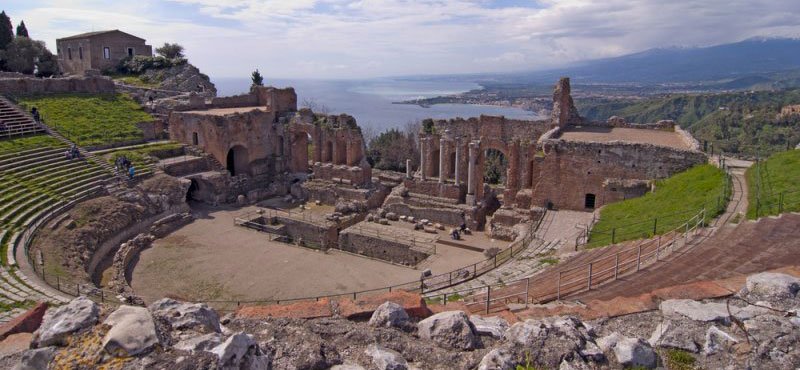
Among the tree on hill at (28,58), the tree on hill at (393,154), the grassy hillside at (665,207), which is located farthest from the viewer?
the tree on hill at (393,154)

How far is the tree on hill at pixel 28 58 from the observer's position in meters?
47.6

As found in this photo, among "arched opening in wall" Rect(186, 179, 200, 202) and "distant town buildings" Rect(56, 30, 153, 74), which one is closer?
"arched opening in wall" Rect(186, 179, 200, 202)

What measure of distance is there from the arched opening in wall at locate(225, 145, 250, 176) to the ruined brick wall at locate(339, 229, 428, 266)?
13.3 m

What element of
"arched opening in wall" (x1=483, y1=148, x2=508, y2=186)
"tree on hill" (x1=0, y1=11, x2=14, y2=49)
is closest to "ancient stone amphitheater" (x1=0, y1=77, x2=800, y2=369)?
"arched opening in wall" (x1=483, y1=148, x2=508, y2=186)

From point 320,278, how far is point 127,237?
414 inches

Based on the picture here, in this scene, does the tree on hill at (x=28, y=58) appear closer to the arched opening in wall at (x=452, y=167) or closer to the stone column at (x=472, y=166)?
the arched opening in wall at (x=452, y=167)

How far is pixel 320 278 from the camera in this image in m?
21.7

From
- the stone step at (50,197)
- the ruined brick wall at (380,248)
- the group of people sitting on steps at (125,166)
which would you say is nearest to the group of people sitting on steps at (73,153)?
the group of people sitting on steps at (125,166)

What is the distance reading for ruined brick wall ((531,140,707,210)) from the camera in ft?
76.8

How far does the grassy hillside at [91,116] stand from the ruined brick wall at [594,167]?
1034 inches

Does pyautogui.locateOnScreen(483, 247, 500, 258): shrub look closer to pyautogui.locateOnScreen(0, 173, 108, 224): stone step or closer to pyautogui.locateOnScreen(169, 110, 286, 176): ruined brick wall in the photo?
pyautogui.locateOnScreen(169, 110, 286, 176): ruined brick wall

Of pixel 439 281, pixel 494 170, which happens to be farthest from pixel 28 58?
pixel 439 281

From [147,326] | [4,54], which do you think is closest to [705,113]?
[4,54]

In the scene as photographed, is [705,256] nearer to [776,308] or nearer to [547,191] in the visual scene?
[776,308]
